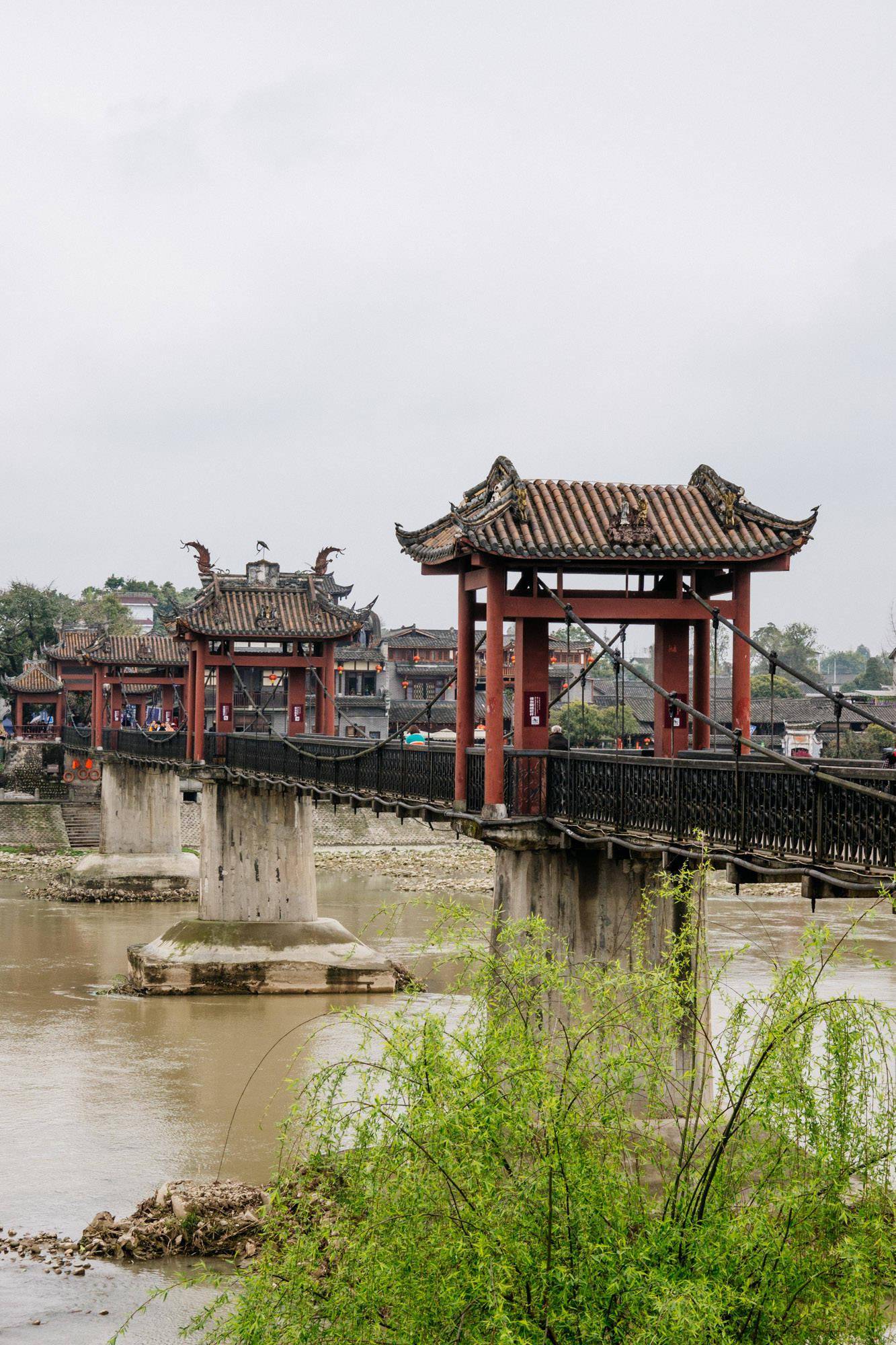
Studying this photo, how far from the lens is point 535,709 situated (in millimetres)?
17000

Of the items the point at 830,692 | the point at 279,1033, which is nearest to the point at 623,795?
the point at 830,692

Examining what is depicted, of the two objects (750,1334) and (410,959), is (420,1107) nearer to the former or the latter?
(750,1334)

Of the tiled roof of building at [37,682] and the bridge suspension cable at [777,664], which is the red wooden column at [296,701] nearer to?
the bridge suspension cable at [777,664]

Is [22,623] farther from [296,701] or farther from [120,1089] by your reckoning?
[120,1089]

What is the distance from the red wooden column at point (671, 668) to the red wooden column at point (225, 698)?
19.0 m

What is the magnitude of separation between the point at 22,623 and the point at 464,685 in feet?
186

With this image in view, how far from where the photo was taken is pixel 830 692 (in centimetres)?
1298

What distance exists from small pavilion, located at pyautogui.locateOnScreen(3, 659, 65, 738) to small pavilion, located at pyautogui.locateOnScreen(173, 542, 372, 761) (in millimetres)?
31118

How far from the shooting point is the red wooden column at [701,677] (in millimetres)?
17625

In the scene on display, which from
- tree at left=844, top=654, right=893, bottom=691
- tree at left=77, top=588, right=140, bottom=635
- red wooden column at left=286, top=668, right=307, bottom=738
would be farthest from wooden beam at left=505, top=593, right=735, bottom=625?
tree at left=844, top=654, right=893, bottom=691

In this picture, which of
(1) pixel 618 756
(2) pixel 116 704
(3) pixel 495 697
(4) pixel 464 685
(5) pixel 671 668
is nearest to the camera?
(1) pixel 618 756

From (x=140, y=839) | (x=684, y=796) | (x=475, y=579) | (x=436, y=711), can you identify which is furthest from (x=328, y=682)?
(x=436, y=711)

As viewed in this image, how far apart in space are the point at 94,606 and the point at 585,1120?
78548 mm

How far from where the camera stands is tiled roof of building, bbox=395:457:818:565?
639 inches
